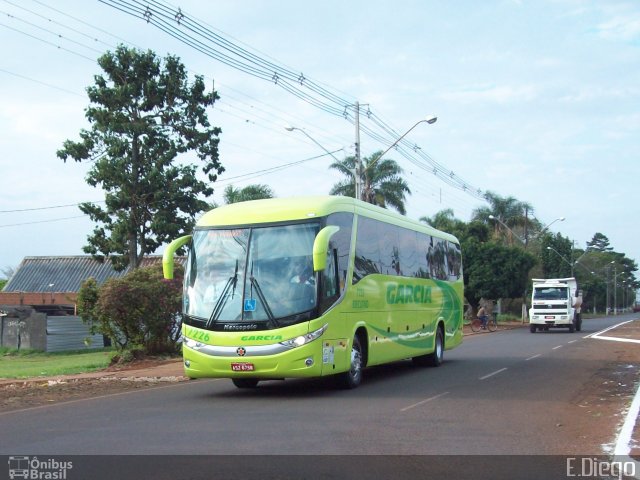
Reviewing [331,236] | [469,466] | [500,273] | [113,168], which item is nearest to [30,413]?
[331,236]

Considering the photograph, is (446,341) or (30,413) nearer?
(30,413)

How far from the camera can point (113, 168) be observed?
1328 inches

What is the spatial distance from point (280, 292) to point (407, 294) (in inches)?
225

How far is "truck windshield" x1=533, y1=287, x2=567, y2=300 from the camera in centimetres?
4125

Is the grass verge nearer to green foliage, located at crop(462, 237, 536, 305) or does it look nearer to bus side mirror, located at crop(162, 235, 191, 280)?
bus side mirror, located at crop(162, 235, 191, 280)

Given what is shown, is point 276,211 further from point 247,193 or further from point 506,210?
point 506,210

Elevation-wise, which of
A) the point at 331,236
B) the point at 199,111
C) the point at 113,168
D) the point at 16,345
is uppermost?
the point at 199,111

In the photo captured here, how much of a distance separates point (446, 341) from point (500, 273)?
3253 centimetres

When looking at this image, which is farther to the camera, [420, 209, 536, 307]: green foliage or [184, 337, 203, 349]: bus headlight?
[420, 209, 536, 307]: green foliage

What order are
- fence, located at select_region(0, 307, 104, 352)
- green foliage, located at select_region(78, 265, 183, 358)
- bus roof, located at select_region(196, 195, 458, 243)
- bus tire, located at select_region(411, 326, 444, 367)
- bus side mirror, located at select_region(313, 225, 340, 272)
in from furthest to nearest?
fence, located at select_region(0, 307, 104, 352)
green foliage, located at select_region(78, 265, 183, 358)
bus tire, located at select_region(411, 326, 444, 367)
bus roof, located at select_region(196, 195, 458, 243)
bus side mirror, located at select_region(313, 225, 340, 272)

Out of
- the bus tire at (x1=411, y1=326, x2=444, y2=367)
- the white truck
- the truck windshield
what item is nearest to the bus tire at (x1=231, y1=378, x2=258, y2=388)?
the bus tire at (x1=411, y1=326, x2=444, y2=367)

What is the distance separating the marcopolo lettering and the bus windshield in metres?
3.97

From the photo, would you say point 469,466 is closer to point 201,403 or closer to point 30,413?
point 201,403

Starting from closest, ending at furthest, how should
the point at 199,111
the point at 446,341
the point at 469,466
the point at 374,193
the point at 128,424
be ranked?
the point at 469,466
the point at 128,424
the point at 446,341
the point at 199,111
the point at 374,193
